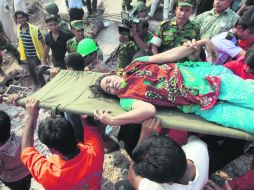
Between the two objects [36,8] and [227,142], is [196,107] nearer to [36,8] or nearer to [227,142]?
[227,142]

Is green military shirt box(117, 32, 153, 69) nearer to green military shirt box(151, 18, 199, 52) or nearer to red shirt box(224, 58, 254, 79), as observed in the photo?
green military shirt box(151, 18, 199, 52)

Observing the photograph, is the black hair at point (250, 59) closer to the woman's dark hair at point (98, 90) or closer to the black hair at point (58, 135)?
the woman's dark hair at point (98, 90)

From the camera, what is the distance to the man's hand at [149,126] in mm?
2018

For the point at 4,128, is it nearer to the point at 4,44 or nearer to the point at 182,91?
the point at 182,91

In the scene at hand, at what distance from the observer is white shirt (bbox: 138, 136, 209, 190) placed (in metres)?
1.68

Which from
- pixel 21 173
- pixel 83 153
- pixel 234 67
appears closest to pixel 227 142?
pixel 234 67

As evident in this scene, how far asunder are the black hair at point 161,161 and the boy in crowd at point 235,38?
1.45 meters

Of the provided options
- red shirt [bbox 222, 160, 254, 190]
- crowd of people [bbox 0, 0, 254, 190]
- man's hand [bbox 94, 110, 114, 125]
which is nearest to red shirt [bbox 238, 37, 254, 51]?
crowd of people [bbox 0, 0, 254, 190]

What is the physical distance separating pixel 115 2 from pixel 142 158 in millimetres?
6552

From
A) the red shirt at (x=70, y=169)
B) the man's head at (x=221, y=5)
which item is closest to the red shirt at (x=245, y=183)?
the red shirt at (x=70, y=169)

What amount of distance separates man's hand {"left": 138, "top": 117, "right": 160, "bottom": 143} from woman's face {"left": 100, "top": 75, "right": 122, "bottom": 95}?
487mm

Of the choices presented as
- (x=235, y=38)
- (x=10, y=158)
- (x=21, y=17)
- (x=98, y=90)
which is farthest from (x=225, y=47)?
(x=21, y=17)

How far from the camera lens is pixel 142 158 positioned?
166 cm

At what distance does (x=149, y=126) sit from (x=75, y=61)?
1.48 m
